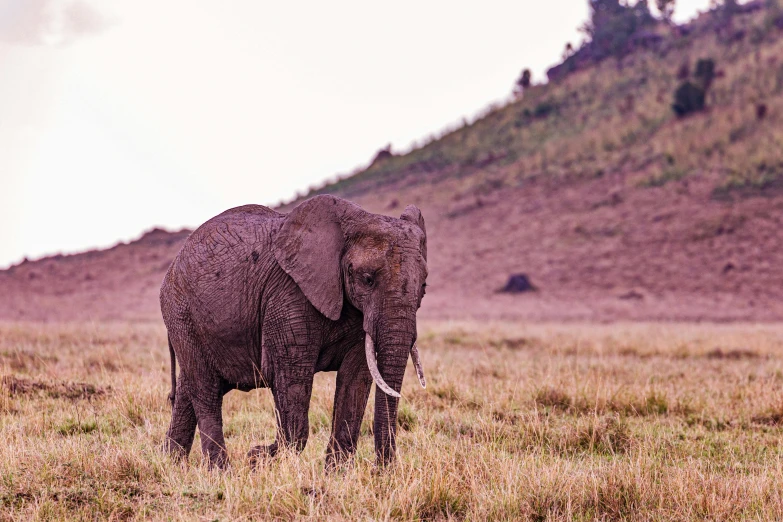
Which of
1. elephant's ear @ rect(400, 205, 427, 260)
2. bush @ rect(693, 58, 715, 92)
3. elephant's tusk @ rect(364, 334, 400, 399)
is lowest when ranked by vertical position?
elephant's tusk @ rect(364, 334, 400, 399)

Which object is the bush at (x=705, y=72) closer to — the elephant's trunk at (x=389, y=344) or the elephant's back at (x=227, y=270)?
the elephant's back at (x=227, y=270)

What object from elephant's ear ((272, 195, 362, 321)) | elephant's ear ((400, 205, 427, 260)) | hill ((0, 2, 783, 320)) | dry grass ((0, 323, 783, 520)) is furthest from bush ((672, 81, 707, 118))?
elephant's ear ((272, 195, 362, 321))

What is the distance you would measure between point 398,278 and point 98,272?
3784 centimetres

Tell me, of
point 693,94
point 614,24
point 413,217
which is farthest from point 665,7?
point 413,217

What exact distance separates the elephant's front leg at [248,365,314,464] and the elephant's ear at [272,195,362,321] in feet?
1.59

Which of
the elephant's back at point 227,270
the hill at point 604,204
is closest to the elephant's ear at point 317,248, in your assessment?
the elephant's back at point 227,270

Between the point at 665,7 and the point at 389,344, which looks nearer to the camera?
the point at 389,344

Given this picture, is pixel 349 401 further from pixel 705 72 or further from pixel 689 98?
pixel 705 72

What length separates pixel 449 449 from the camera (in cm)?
604

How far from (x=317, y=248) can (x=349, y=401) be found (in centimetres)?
110

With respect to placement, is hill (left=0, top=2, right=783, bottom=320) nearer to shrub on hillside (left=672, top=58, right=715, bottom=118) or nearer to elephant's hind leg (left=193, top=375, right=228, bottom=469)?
shrub on hillside (left=672, top=58, right=715, bottom=118)

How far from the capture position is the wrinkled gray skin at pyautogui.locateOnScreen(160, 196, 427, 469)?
5273 mm

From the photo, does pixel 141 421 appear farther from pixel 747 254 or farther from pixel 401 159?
pixel 401 159

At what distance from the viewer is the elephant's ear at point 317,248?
5.41m
